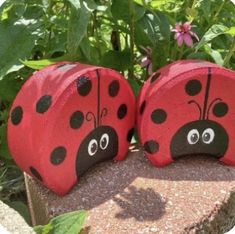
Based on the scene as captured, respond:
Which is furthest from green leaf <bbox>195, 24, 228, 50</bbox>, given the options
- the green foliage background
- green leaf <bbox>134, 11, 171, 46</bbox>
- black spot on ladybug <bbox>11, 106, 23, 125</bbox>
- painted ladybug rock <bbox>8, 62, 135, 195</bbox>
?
black spot on ladybug <bbox>11, 106, 23, 125</bbox>

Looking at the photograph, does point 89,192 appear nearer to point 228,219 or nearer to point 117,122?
point 117,122

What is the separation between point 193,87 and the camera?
1.49 meters

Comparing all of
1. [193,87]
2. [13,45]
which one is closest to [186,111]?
[193,87]

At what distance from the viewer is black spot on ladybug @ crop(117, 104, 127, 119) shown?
148cm

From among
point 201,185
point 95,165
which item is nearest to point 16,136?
point 95,165

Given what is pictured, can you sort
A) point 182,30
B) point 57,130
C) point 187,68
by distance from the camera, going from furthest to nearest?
point 182,30, point 187,68, point 57,130

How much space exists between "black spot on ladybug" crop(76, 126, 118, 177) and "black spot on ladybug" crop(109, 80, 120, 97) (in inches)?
2.9

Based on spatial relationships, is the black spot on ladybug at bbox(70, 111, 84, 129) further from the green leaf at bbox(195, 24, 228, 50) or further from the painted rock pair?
the green leaf at bbox(195, 24, 228, 50)

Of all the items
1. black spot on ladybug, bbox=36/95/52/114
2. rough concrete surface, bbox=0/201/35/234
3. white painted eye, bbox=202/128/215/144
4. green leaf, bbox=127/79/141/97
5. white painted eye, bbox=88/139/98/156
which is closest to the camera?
rough concrete surface, bbox=0/201/35/234

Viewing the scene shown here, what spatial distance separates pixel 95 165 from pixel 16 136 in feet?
0.67

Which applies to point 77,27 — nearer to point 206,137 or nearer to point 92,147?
point 92,147

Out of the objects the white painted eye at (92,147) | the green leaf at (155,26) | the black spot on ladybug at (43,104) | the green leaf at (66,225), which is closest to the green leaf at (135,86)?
the green leaf at (155,26)

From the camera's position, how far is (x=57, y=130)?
136cm

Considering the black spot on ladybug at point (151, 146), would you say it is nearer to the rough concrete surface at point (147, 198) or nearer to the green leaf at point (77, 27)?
the rough concrete surface at point (147, 198)
